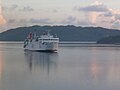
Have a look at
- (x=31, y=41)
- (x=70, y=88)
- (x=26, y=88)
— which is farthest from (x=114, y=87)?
(x=31, y=41)

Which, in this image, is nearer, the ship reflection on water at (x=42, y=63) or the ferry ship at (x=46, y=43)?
the ship reflection on water at (x=42, y=63)

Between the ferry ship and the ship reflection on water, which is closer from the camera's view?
the ship reflection on water

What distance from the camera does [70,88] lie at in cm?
2453

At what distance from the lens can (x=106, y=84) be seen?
2680cm

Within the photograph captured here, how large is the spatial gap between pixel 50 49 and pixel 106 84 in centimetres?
5431

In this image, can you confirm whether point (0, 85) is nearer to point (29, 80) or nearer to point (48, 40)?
point (29, 80)

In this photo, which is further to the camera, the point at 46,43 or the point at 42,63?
the point at 46,43

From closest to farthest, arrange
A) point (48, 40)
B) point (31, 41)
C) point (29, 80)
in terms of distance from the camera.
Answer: point (29, 80), point (48, 40), point (31, 41)

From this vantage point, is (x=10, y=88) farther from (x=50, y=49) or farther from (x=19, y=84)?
(x=50, y=49)

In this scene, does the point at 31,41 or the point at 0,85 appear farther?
the point at 31,41

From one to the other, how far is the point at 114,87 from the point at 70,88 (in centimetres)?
335

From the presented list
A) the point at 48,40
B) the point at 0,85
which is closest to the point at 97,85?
the point at 0,85

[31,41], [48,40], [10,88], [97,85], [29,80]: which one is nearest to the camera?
[10,88]

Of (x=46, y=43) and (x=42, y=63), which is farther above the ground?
(x=46, y=43)
